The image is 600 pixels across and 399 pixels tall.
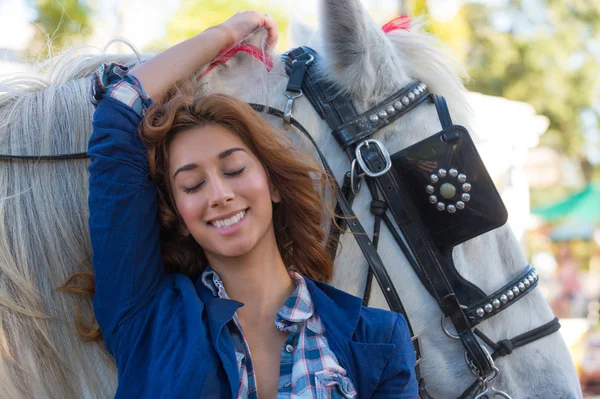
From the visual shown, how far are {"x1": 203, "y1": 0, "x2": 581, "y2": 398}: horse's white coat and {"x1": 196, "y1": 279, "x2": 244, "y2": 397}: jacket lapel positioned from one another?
52cm

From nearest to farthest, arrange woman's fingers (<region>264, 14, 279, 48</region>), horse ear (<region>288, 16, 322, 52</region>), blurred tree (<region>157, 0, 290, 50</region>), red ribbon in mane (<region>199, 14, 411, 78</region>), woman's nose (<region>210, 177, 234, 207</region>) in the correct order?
woman's nose (<region>210, 177, 234, 207</region>) < red ribbon in mane (<region>199, 14, 411, 78</region>) < woman's fingers (<region>264, 14, 279, 48</region>) < horse ear (<region>288, 16, 322, 52</region>) < blurred tree (<region>157, 0, 290, 50</region>)

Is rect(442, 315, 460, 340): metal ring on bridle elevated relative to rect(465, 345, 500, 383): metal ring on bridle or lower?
elevated

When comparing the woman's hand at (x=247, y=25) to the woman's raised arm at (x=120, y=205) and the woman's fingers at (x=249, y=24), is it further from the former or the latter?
the woman's raised arm at (x=120, y=205)

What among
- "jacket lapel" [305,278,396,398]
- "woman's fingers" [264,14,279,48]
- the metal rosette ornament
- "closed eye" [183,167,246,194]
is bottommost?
"jacket lapel" [305,278,396,398]

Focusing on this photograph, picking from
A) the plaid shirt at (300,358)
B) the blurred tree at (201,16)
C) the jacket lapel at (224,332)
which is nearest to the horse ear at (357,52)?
the plaid shirt at (300,358)

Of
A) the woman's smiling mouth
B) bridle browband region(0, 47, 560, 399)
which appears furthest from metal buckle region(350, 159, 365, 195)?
the woman's smiling mouth

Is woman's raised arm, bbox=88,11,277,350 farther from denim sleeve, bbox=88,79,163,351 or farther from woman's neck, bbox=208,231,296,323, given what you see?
woman's neck, bbox=208,231,296,323

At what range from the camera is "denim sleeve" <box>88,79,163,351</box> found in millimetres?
1615

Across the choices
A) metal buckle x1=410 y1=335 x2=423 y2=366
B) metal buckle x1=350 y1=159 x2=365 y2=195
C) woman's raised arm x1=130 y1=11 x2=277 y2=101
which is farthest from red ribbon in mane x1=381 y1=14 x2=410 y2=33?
metal buckle x1=410 y1=335 x2=423 y2=366

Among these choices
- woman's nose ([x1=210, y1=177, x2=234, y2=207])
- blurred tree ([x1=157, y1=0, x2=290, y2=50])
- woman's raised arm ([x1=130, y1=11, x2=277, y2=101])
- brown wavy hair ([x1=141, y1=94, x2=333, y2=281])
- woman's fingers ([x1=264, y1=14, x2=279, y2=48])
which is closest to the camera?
woman's nose ([x1=210, y1=177, x2=234, y2=207])

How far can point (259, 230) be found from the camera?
1.69 m

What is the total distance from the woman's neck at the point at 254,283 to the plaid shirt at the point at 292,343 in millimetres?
36

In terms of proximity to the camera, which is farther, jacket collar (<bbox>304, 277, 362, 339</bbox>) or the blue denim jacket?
jacket collar (<bbox>304, 277, 362, 339</bbox>)

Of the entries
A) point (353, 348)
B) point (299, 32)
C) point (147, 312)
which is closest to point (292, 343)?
point (353, 348)
